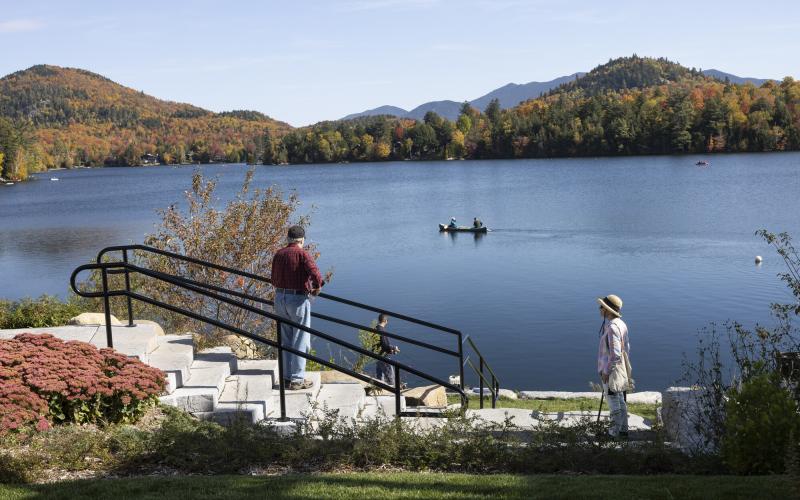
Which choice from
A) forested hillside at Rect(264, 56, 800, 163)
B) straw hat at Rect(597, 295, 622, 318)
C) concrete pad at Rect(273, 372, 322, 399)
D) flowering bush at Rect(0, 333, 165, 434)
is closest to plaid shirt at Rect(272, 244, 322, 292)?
concrete pad at Rect(273, 372, 322, 399)

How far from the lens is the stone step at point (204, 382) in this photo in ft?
25.1

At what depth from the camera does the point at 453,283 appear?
3438 cm

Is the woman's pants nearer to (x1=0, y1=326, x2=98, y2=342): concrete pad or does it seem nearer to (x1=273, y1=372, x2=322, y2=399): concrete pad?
(x1=273, y1=372, x2=322, y2=399): concrete pad

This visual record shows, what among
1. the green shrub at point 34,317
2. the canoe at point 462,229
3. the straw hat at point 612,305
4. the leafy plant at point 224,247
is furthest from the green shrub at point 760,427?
the canoe at point 462,229

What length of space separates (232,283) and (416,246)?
94.6 feet

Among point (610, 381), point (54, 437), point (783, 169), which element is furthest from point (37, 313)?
point (783, 169)

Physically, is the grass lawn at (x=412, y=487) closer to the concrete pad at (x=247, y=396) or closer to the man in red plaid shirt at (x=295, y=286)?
the concrete pad at (x=247, y=396)

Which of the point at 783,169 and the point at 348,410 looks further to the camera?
the point at 783,169

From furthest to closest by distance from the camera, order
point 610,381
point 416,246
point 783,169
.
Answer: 1. point 783,169
2. point 416,246
3. point 610,381

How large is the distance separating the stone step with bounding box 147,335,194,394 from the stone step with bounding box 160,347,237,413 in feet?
0.25

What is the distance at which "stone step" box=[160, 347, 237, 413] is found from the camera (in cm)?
765

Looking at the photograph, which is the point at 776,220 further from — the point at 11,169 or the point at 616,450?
the point at 11,169

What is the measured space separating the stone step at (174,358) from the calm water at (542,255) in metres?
10.1

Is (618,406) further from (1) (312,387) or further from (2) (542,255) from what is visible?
(2) (542,255)
